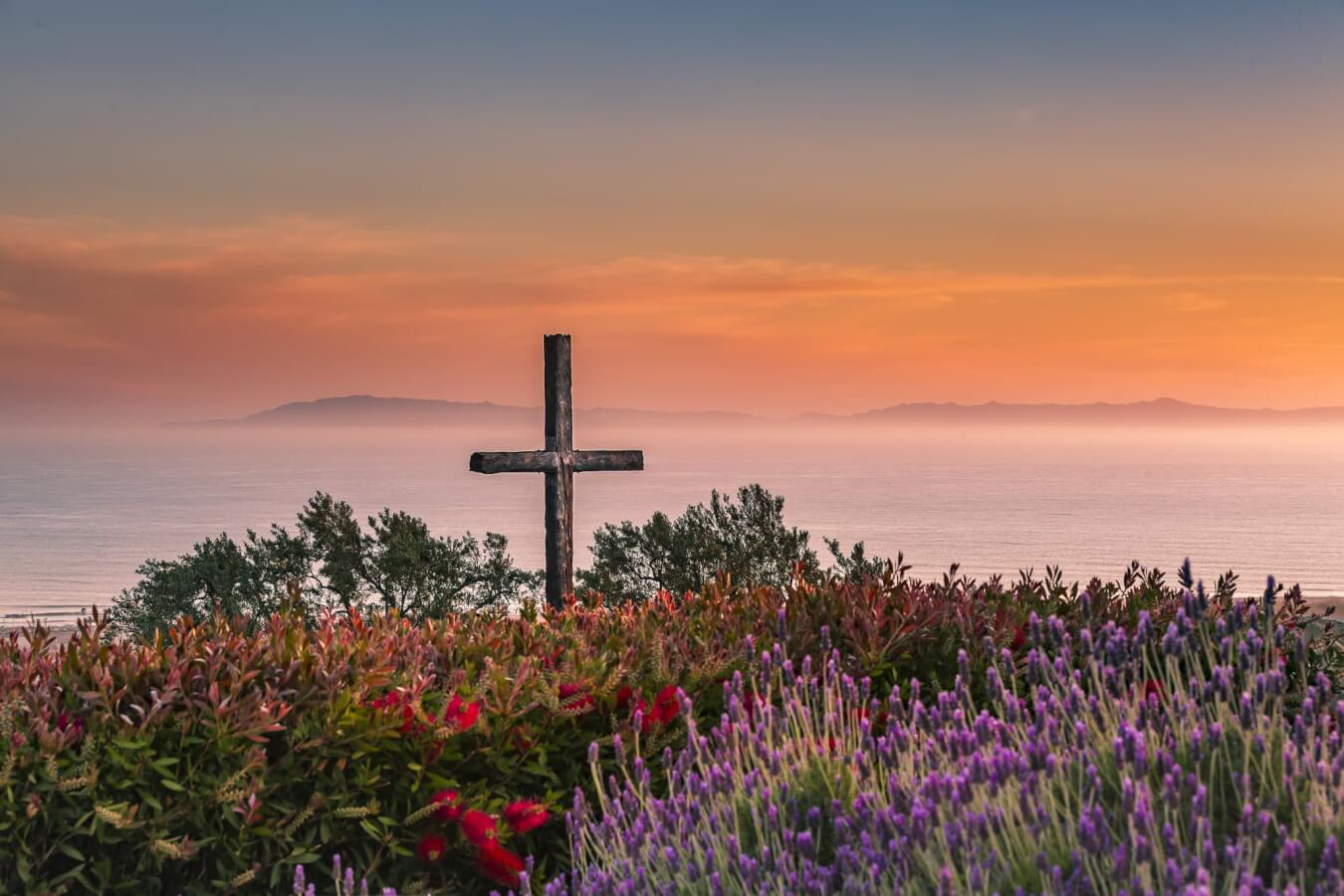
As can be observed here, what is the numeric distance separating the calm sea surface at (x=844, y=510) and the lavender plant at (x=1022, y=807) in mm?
27284

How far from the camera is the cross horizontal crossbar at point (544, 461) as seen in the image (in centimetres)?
1166

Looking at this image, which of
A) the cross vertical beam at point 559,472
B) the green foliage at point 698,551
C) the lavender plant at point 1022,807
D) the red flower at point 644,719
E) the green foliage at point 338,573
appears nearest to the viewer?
the lavender plant at point 1022,807

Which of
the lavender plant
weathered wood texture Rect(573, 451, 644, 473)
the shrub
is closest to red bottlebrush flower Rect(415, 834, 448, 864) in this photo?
the shrub

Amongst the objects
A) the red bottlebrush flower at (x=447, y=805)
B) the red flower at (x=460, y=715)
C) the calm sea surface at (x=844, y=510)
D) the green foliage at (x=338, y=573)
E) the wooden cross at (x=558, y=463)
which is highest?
the wooden cross at (x=558, y=463)

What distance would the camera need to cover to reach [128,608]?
17.1m

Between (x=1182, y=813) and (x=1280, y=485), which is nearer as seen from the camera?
(x=1182, y=813)

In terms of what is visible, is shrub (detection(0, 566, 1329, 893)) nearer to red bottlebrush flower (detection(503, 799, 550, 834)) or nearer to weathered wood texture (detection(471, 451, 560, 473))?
red bottlebrush flower (detection(503, 799, 550, 834))

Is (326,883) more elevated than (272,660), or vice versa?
(272,660)

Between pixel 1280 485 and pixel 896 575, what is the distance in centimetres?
8155

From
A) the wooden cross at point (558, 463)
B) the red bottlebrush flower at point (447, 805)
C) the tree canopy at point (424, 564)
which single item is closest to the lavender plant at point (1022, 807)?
the red bottlebrush flower at point (447, 805)

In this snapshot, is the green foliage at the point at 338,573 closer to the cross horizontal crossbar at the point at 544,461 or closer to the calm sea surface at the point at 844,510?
the cross horizontal crossbar at the point at 544,461

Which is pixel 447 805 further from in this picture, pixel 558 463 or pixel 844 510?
pixel 844 510

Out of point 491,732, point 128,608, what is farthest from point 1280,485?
point 491,732

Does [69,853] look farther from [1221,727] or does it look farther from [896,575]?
[896,575]
